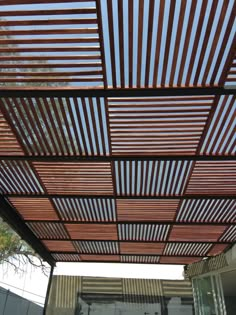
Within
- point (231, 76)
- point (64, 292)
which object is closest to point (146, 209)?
point (231, 76)

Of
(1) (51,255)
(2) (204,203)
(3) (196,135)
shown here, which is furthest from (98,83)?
(1) (51,255)

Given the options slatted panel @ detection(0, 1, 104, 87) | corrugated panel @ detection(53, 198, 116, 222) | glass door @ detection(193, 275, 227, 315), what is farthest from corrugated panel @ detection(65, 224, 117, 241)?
slatted panel @ detection(0, 1, 104, 87)

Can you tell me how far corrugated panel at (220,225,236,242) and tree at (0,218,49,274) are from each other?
7.18 metres

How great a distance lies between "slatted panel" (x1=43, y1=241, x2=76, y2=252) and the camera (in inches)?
406

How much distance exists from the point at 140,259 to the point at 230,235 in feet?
12.7

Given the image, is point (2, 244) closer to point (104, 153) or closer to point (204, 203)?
point (204, 203)

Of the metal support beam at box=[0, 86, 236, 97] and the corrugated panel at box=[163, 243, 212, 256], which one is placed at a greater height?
the corrugated panel at box=[163, 243, 212, 256]

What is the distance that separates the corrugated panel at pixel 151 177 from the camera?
17.6ft

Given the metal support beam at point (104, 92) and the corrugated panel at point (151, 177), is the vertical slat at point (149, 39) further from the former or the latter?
the corrugated panel at point (151, 177)

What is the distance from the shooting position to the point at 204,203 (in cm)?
692

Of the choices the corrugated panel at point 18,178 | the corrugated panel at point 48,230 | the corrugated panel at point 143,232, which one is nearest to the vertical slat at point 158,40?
the corrugated panel at point 18,178

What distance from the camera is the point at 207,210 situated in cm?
726

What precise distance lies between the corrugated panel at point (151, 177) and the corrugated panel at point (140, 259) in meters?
5.59

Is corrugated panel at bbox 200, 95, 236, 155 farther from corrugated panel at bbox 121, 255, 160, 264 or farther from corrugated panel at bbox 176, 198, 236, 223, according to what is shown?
corrugated panel at bbox 121, 255, 160, 264
